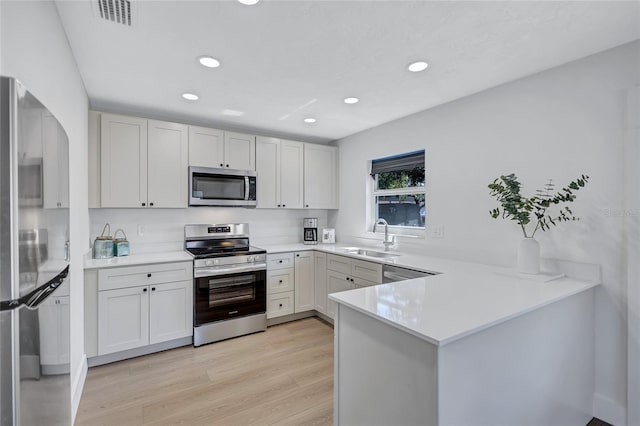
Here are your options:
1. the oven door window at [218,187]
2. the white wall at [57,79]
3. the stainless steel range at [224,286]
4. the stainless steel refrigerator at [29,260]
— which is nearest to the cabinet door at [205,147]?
the oven door window at [218,187]

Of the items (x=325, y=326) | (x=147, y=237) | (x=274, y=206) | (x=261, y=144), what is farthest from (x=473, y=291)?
(x=147, y=237)

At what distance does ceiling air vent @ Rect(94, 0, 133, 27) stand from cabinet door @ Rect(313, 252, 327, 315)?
283 cm

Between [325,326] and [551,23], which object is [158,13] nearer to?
[551,23]

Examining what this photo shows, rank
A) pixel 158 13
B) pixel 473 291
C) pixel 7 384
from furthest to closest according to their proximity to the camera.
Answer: pixel 473 291, pixel 158 13, pixel 7 384

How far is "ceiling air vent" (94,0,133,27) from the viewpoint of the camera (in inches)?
62.0

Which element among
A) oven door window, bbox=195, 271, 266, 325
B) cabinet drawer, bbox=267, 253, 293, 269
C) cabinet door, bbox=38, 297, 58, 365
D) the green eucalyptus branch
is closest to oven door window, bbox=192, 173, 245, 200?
cabinet drawer, bbox=267, 253, 293, 269

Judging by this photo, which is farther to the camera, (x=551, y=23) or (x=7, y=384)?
(x=551, y=23)

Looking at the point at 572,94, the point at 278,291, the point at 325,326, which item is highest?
the point at 572,94

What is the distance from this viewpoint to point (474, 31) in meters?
1.79

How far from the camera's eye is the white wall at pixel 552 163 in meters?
1.95

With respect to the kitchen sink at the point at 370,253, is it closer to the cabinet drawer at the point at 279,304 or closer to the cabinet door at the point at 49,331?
the cabinet drawer at the point at 279,304

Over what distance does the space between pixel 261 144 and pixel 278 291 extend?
72.4 inches

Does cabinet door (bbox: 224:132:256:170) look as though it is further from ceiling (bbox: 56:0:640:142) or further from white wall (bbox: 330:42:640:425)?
white wall (bbox: 330:42:640:425)

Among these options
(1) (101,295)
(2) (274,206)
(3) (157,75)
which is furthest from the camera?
(2) (274,206)
